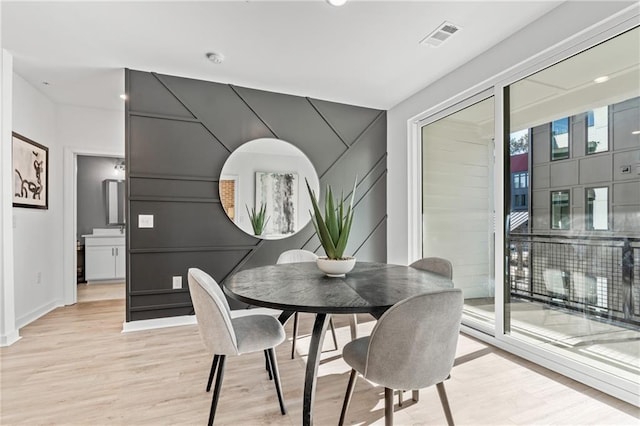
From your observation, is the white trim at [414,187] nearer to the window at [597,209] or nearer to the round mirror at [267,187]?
the round mirror at [267,187]

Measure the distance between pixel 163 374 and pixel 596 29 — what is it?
12.1 feet

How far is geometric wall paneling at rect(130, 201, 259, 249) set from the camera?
3.04 meters

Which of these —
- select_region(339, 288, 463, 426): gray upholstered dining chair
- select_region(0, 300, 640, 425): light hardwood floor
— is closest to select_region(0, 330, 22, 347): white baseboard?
select_region(0, 300, 640, 425): light hardwood floor

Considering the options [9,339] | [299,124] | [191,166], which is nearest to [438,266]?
[299,124]

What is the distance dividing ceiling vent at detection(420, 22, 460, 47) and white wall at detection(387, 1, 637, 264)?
1.57ft

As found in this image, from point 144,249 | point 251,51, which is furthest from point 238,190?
point 251,51

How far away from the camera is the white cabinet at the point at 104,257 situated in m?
5.28

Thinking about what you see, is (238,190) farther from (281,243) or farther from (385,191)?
(385,191)

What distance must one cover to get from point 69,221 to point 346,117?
3744 mm

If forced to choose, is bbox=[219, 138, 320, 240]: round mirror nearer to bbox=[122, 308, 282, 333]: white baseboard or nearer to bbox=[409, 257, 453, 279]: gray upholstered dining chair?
bbox=[122, 308, 282, 333]: white baseboard

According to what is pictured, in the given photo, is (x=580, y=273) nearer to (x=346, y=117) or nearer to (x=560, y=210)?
(x=560, y=210)

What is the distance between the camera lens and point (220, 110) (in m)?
3.31

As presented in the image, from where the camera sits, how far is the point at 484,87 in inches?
110

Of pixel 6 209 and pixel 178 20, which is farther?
pixel 6 209
